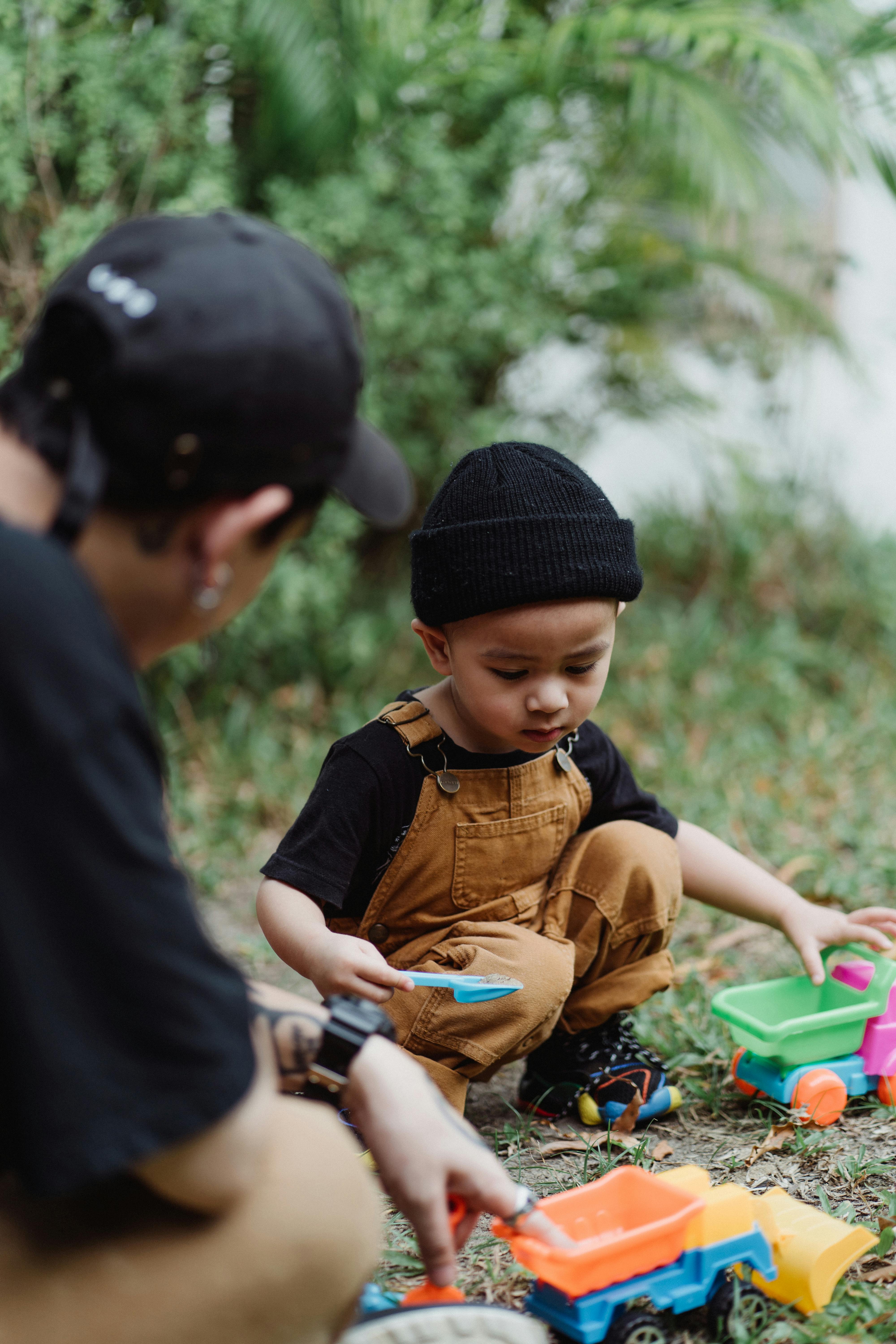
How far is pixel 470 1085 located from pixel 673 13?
369 centimetres

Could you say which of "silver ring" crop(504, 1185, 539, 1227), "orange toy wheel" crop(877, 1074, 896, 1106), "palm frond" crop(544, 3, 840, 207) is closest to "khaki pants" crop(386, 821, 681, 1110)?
"orange toy wheel" crop(877, 1074, 896, 1106)

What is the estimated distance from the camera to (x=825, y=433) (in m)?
6.09

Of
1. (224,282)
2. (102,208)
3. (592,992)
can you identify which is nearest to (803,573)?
(102,208)

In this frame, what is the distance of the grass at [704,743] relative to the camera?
2.08m

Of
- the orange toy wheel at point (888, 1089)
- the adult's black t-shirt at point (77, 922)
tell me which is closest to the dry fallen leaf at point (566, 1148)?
the orange toy wheel at point (888, 1089)

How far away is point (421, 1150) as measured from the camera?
1296 mm

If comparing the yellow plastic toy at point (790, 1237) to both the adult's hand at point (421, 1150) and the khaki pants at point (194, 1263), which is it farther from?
the khaki pants at point (194, 1263)

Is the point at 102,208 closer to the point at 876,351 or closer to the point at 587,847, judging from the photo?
the point at 587,847

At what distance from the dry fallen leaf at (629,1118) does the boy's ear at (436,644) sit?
0.84 m

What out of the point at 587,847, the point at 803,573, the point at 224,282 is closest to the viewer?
the point at 224,282

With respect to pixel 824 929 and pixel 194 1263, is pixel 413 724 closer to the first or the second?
pixel 824 929

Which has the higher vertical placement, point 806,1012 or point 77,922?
point 77,922

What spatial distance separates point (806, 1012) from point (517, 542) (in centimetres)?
115

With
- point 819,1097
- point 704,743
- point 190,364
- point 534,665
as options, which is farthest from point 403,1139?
point 704,743
